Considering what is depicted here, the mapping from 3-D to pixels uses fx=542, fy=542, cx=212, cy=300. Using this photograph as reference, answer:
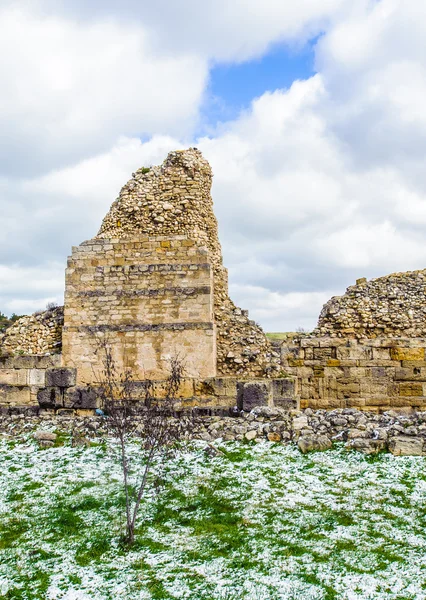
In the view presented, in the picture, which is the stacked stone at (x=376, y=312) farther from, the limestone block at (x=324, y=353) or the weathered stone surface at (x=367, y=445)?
the weathered stone surface at (x=367, y=445)

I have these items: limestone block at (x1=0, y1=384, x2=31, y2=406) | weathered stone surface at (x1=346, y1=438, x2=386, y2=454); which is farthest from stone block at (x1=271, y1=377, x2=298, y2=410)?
limestone block at (x1=0, y1=384, x2=31, y2=406)

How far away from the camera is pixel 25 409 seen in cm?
1116

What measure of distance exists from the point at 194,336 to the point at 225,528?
775 cm

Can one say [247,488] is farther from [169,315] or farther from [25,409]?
[169,315]

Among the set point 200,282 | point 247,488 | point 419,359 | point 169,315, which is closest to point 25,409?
point 169,315

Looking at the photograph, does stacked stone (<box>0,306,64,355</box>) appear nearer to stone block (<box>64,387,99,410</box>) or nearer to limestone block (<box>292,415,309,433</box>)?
stone block (<box>64,387,99,410</box>)

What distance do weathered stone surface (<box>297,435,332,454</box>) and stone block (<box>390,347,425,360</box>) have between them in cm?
589

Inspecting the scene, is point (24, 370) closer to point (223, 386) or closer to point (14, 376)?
point (14, 376)

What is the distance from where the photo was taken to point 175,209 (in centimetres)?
1602

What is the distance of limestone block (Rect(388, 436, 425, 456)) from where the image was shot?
25.0 feet

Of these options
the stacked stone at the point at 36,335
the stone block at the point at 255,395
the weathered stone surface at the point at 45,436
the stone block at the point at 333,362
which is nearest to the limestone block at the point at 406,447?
the stone block at the point at 255,395

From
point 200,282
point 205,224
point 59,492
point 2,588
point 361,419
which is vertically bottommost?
point 2,588

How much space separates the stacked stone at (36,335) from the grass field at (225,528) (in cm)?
663

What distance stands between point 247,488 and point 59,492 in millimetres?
2429
